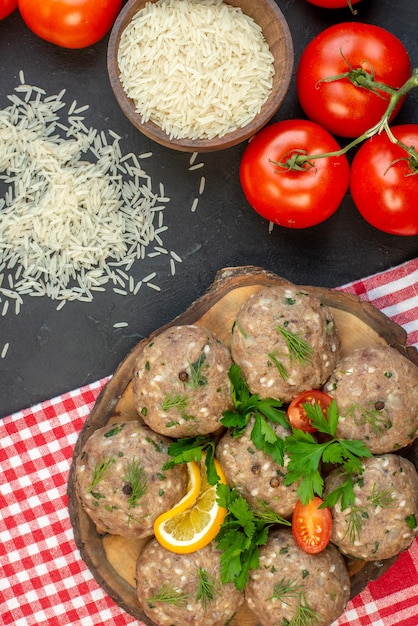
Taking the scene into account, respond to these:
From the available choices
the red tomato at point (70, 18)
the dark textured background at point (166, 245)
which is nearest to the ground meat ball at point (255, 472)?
the dark textured background at point (166, 245)

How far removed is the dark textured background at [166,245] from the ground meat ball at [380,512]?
728 mm

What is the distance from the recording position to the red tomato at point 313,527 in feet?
8.01

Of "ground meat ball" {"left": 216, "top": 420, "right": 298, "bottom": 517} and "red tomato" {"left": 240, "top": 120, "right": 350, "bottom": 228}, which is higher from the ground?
"red tomato" {"left": 240, "top": 120, "right": 350, "bottom": 228}

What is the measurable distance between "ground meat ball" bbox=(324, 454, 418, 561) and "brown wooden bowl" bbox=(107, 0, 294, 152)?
3.53ft

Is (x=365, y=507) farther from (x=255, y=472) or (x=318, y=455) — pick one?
(x=255, y=472)

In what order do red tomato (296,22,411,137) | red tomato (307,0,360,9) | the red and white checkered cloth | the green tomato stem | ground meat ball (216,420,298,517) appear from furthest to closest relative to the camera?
1. the red and white checkered cloth
2. red tomato (307,0,360,9)
3. red tomato (296,22,411,137)
4. ground meat ball (216,420,298,517)
5. the green tomato stem

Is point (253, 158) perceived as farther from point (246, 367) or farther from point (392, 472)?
point (392, 472)

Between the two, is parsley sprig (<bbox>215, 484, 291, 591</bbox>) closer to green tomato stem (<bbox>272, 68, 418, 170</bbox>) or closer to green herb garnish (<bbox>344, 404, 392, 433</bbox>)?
green herb garnish (<bbox>344, 404, 392, 433</bbox>)

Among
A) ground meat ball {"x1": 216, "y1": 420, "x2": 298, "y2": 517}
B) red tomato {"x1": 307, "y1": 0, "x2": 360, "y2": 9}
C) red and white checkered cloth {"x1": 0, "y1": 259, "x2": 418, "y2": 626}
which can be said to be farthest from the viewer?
red and white checkered cloth {"x1": 0, "y1": 259, "x2": 418, "y2": 626}

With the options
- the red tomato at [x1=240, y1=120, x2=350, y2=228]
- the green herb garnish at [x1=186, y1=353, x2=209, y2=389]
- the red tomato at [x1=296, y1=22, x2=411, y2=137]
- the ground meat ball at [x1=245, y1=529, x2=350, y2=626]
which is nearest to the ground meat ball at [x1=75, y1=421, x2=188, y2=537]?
the green herb garnish at [x1=186, y1=353, x2=209, y2=389]

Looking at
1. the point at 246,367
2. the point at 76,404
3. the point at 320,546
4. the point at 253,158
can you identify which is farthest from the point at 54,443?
the point at 253,158

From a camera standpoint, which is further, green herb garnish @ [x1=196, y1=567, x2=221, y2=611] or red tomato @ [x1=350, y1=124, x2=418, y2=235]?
red tomato @ [x1=350, y1=124, x2=418, y2=235]

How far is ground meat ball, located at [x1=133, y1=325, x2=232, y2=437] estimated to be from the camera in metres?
2.40

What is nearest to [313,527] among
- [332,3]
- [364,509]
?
[364,509]
